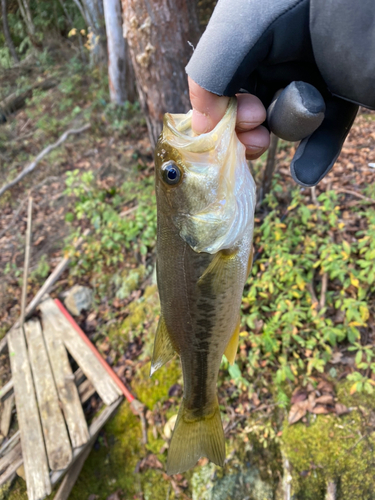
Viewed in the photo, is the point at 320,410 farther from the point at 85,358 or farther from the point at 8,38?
the point at 8,38

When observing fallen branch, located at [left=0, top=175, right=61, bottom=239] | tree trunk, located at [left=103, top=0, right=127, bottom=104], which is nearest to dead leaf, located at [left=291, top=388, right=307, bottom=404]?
fallen branch, located at [left=0, top=175, right=61, bottom=239]

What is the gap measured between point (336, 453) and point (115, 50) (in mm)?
7938

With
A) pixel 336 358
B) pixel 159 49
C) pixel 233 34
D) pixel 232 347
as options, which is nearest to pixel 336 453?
pixel 336 358

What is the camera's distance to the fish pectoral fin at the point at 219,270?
1.69 metres

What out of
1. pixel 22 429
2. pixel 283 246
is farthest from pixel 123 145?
pixel 22 429

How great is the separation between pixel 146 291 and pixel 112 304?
65 cm

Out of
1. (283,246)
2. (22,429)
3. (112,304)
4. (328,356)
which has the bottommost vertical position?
(22,429)

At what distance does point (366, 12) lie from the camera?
131cm

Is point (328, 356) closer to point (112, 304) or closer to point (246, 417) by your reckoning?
point (246, 417)

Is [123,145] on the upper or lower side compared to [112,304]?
upper

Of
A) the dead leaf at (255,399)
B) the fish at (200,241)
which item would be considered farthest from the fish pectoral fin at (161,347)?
the dead leaf at (255,399)

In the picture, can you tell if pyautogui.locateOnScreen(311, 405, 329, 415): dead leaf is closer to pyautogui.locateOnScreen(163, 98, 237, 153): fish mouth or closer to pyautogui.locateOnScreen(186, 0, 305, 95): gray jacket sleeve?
pyautogui.locateOnScreen(163, 98, 237, 153): fish mouth

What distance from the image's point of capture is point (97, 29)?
8266 mm

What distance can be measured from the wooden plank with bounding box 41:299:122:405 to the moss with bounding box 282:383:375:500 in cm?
224
